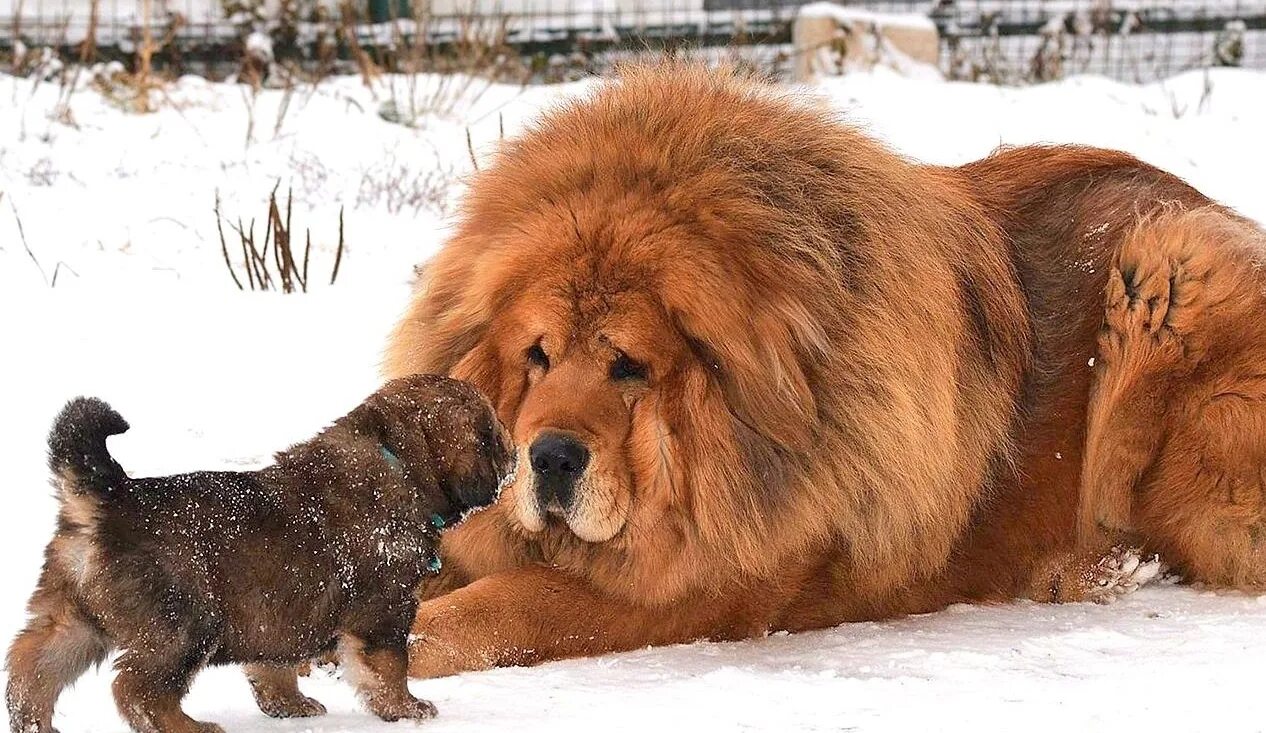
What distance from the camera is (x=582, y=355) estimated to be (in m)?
3.96

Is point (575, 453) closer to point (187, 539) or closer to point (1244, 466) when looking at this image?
point (187, 539)

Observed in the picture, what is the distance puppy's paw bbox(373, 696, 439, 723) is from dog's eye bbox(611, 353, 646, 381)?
1.02 m

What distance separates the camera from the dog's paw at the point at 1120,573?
15.4 feet

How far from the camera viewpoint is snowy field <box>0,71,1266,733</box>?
3475 mm

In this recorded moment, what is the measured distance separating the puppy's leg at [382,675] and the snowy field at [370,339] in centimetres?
5

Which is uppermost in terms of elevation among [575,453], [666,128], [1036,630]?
[666,128]

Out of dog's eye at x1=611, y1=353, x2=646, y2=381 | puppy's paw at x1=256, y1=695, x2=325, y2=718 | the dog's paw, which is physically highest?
dog's eye at x1=611, y1=353, x2=646, y2=381

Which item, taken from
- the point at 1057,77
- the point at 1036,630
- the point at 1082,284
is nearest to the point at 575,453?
the point at 1036,630

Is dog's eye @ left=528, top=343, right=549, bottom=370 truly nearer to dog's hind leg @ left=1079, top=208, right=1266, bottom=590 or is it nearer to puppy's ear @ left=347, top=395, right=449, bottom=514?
puppy's ear @ left=347, top=395, right=449, bottom=514

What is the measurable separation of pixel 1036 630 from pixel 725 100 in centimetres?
168

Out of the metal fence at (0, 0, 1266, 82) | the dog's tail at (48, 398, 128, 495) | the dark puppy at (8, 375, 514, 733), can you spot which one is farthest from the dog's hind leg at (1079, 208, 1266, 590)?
the metal fence at (0, 0, 1266, 82)

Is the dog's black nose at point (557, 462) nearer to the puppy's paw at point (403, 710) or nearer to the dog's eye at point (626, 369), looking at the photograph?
the dog's eye at point (626, 369)

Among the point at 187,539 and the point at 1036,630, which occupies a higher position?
the point at 187,539

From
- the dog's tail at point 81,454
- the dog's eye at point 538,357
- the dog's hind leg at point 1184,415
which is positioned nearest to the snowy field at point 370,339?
the dog's hind leg at point 1184,415
